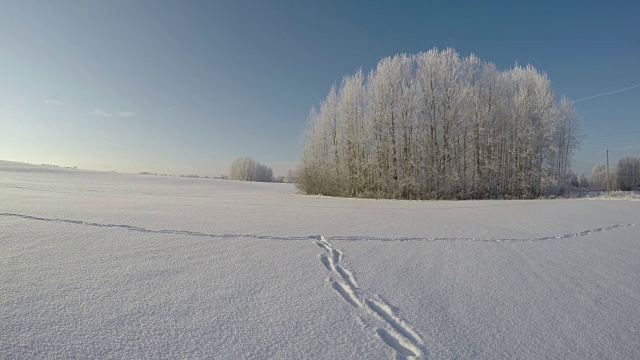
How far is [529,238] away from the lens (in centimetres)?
535

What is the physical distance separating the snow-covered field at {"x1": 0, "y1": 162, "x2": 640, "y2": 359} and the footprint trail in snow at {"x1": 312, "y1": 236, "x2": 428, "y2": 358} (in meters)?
0.01

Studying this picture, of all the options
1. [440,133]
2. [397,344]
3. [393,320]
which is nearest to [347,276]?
[393,320]

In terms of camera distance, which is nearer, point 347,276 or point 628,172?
point 347,276

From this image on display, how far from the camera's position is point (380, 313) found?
8.03 ft

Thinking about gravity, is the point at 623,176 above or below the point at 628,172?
below

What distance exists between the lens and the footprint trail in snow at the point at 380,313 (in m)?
2.02

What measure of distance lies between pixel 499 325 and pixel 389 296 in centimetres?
89

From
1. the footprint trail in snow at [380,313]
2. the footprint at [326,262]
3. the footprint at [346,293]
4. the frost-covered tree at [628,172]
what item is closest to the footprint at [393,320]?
the footprint trail in snow at [380,313]

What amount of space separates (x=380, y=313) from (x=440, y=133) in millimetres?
19948

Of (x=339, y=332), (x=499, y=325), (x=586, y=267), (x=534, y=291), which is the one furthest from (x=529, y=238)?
(x=339, y=332)

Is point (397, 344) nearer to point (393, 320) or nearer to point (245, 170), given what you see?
point (393, 320)

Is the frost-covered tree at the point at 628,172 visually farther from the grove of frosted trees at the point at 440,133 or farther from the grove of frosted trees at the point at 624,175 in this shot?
the grove of frosted trees at the point at 440,133

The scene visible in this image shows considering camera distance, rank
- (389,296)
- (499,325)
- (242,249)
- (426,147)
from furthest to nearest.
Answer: (426,147)
(242,249)
(389,296)
(499,325)

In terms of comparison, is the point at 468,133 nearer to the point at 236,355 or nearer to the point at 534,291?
the point at 534,291
